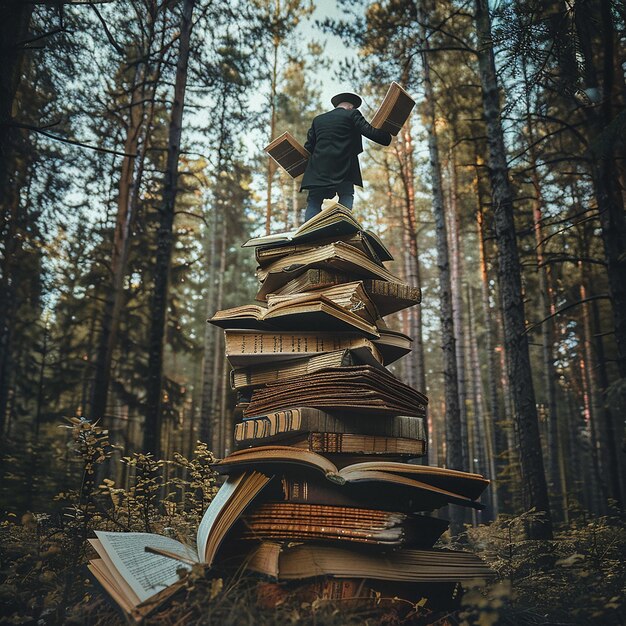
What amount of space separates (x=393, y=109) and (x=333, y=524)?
3317 mm

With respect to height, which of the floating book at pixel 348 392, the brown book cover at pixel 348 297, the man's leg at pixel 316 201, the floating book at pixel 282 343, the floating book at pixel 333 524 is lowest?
the floating book at pixel 333 524

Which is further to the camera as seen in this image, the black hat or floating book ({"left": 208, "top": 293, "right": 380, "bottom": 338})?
the black hat

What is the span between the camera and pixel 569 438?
70.8 ft

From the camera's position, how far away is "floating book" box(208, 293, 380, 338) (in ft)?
10.9

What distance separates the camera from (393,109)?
167 inches

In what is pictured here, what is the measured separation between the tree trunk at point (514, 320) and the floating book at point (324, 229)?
3258 mm

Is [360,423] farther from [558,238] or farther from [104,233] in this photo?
[558,238]

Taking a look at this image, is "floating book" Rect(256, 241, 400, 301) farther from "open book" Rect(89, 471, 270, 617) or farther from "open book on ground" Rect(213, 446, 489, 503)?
"open book" Rect(89, 471, 270, 617)

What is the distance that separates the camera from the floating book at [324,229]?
385 centimetres

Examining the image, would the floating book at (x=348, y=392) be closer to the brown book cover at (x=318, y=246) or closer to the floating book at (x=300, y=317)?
the floating book at (x=300, y=317)

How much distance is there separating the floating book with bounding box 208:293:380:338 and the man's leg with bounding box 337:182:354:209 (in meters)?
1.47

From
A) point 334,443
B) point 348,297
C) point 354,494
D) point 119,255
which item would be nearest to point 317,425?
point 334,443

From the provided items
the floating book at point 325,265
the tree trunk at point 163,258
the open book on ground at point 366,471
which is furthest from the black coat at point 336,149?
the tree trunk at point 163,258

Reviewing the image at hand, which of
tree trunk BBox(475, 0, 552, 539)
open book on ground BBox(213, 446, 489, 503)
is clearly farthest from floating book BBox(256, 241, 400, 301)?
tree trunk BBox(475, 0, 552, 539)
